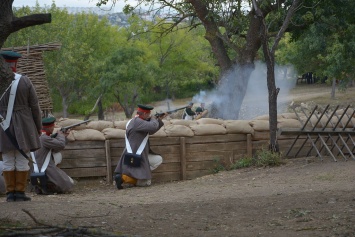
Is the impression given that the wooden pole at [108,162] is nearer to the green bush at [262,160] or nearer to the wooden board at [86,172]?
the wooden board at [86,172]

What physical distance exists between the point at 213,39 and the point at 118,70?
17.3 meters

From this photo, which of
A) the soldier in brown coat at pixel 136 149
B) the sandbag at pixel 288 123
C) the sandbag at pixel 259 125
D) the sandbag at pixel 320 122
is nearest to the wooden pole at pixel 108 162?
the soldier in brown coat at pixel 136 149

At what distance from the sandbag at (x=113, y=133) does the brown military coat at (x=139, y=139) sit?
1.91 feet

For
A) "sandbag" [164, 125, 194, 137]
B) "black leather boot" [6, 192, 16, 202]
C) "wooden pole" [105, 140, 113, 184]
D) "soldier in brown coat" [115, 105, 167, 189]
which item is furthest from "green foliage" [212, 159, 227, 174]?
"black leather boot" [6, 192, 16, 202]

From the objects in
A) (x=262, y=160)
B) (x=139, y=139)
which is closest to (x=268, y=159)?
(x=262, y=160)

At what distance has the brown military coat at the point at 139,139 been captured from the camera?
41.2ft

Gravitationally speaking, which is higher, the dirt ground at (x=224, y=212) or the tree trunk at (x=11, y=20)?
the tree trunk at (x=11, y=20)

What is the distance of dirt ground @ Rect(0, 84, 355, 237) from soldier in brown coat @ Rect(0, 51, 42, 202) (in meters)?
0.79

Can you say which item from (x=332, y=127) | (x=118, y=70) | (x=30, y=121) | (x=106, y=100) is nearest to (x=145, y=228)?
(x=30, y=121)

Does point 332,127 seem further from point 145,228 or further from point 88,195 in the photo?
point 145,228

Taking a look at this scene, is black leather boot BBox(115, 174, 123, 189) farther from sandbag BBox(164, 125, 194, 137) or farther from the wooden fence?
sandbag BBox(164, 125, 194, 137)

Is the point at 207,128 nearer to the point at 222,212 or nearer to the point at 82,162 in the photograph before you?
the point at 82,162

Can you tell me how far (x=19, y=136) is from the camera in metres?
9.10

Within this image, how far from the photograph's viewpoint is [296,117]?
14.8 m
